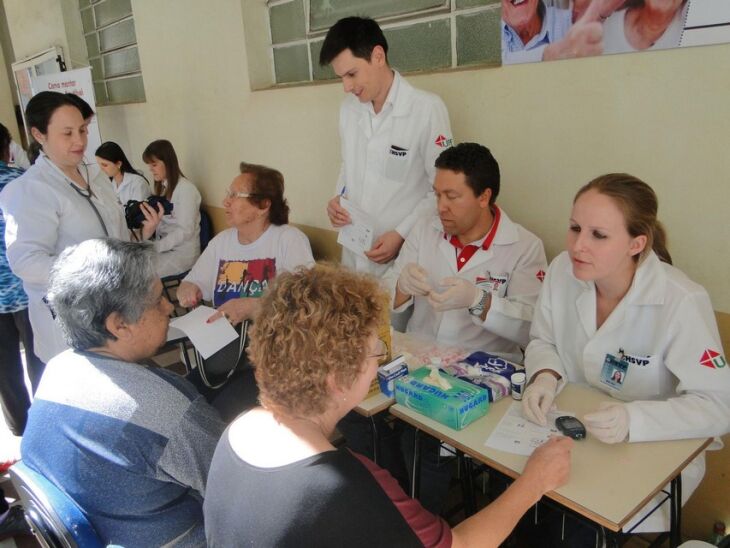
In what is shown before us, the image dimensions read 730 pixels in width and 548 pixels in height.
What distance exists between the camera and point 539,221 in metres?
2.39

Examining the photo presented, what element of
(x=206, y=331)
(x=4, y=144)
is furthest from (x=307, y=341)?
(x=4, y=144)

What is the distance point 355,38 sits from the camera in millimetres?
2291

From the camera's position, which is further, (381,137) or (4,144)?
(4,144)

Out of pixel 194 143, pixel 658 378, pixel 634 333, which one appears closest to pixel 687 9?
pixel 634 333

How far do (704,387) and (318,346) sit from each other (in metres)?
1.09

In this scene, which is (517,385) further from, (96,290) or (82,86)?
(82,86)

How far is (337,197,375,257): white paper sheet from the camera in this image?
8.27ft

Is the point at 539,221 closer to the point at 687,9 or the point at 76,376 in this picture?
the point at 687,9

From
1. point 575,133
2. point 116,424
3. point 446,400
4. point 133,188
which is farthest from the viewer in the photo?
point 133,188

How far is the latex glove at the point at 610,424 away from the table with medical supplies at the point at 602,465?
3cm

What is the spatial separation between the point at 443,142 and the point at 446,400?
130 cm

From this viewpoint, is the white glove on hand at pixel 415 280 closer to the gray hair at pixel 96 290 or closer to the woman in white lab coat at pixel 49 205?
the gray hair at pixel 96 290

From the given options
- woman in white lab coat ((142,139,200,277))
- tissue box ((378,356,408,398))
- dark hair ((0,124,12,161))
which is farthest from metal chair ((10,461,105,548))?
woman in white lab coat ((142,139,200,277))

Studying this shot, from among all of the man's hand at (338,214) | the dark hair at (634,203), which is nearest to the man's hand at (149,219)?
the man's hand at (338,214)
